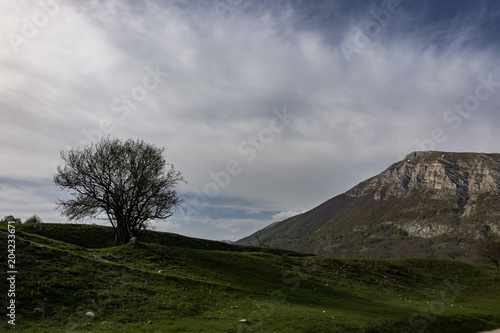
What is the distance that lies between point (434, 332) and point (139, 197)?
40.5 meters

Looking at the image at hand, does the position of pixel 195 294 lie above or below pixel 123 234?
below

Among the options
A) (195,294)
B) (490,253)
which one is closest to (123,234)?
(195,294)

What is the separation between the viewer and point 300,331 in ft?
59.1

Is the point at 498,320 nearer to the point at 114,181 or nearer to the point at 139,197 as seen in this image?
the point at 139,197

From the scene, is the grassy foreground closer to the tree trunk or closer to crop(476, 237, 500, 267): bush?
the tree trunk

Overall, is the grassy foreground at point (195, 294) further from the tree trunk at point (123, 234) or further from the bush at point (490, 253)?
the bush at point (490, 253)

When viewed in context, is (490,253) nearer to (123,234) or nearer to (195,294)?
(195,294)

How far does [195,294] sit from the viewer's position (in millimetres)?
23281

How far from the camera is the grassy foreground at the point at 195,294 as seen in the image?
16812 millimetres

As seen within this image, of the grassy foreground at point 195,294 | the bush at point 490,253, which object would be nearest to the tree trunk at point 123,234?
the grassy foreground at point 195,294

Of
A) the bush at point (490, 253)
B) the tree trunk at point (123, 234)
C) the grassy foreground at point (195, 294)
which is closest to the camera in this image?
the grassy foreground at point (195, 294)

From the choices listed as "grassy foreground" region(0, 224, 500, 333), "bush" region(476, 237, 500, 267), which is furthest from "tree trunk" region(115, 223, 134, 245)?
"bush" region(476, 237, 500, 267)

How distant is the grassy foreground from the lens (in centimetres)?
1681

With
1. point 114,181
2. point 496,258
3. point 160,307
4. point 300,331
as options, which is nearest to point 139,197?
point 114,181
